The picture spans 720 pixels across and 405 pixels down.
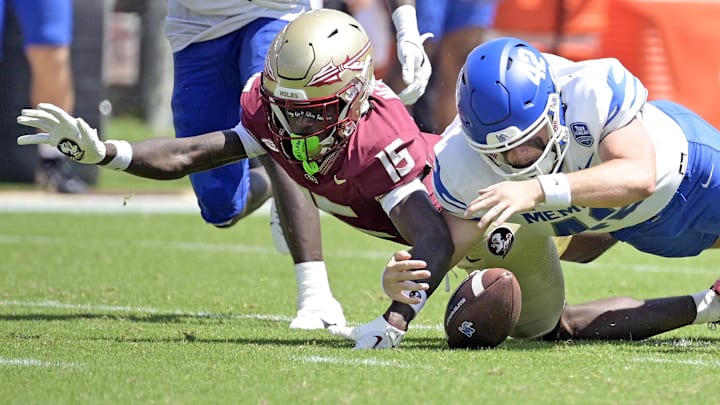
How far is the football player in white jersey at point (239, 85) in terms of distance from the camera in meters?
5.11

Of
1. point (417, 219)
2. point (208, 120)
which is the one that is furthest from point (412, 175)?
point (208, 120)

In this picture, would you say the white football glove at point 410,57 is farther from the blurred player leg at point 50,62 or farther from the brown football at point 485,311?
the blurred player leg at point 50,62

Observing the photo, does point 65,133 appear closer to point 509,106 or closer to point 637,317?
point 509,106

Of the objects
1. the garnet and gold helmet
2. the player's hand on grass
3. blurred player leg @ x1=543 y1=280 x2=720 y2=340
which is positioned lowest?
blurred player leg @ x1=543 y1=280 x2=720 y2=340

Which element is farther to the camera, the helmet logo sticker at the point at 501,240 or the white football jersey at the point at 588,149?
the helmet logo sticker at the point at 501,240

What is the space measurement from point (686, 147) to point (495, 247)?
76 cm

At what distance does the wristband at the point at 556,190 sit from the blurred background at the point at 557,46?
253 inches

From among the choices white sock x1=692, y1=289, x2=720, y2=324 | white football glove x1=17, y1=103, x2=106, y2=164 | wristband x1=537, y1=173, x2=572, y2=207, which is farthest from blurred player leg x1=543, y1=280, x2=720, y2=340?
white football glove x1=17, y1=103, x2=106, y2=164

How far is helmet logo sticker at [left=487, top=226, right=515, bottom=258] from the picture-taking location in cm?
440

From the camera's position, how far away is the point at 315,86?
4246mm

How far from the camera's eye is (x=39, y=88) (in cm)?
1062

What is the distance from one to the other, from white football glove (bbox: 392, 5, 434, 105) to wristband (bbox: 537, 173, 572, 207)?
1.37 meters

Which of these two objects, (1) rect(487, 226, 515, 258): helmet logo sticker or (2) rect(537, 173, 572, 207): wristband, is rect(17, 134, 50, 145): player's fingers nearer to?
(1) rect(487, 226, 515, 258): helmet logo sticker

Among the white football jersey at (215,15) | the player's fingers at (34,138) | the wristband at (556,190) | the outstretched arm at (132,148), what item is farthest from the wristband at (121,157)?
the wristband at (556,190)
